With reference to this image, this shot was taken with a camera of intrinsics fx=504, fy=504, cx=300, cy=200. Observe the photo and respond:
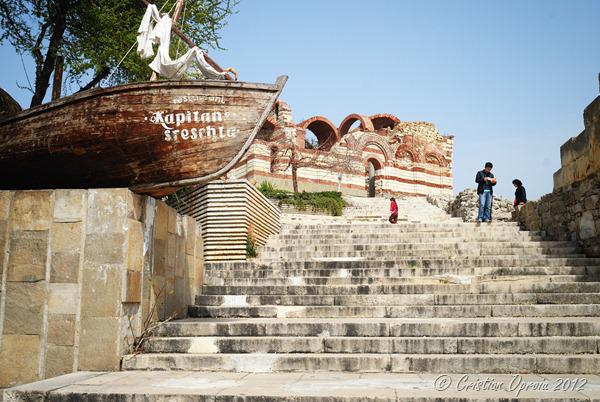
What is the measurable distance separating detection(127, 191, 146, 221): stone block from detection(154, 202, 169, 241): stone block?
33cm

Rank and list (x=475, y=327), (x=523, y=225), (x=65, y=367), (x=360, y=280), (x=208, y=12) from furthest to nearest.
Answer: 1. (x=208, y=12)
2. (x=523, y=225)
3. (x=360, y=280)
4. (x=475, y=327)
5. (x=65, y=367)

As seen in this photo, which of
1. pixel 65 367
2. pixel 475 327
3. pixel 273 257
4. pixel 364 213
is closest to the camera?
pixel 65 367

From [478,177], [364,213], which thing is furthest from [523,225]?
[364,213]

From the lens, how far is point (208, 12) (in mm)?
14266

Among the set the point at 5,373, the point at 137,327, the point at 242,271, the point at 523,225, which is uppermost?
the point at 523,225

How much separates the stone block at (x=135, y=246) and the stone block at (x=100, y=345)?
1.88 ft

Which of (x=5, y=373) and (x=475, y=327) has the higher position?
(x=475, y=327)

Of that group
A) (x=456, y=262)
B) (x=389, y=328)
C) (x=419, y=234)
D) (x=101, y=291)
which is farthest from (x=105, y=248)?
(x=419, y=234)

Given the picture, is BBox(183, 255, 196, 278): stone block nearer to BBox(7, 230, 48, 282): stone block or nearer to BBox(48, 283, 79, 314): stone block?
BBox(48, 283, 79, 314): stone block

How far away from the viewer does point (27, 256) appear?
5.06m

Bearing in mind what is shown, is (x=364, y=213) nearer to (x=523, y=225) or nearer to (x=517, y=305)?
(x=523, y=225)

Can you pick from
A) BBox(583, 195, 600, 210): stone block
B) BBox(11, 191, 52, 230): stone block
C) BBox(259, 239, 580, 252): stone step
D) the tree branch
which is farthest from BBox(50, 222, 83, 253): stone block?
the tree branch

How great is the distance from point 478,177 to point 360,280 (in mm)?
6771

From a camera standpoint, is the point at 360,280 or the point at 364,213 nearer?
the point at 360,280
